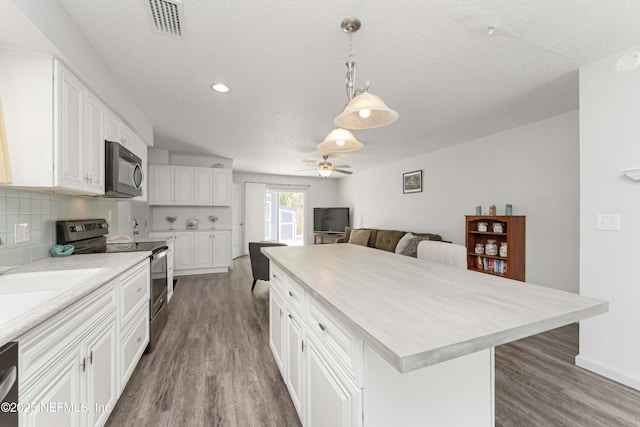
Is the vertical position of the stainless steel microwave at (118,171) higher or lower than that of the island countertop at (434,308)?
higher

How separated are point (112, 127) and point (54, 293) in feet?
5.81

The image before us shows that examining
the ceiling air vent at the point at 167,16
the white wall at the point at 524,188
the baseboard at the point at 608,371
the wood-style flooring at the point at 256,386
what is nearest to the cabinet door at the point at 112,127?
the ceiling air vent at the point at 167,16

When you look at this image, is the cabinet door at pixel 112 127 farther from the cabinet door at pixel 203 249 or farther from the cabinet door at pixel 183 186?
the cabinet door at pixel 203 249

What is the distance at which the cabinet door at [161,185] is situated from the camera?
185 inches

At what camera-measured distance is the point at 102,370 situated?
4.62 feet

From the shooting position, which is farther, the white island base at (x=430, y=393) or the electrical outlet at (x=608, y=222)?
the electrical outlet at (x=608, y=222)

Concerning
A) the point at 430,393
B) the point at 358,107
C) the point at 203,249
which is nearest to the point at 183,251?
the point at 203,249

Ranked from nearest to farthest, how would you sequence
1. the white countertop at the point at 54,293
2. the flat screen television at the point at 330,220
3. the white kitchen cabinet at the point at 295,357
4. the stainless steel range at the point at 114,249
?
the white countertop at the point at 54,293 < the white kitchen cabinet at the point at 295,357 < the stainless steel range at the point at 114,249 < the flat screen television at the point at 330,220

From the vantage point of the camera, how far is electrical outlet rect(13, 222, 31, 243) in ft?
5.32

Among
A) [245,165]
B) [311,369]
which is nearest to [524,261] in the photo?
[311,369]

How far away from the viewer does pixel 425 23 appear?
5.19 feet

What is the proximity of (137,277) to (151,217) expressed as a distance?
3517mm

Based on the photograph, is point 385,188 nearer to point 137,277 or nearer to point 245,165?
point 245,165

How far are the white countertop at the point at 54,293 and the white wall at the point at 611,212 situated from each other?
3.28 metres
